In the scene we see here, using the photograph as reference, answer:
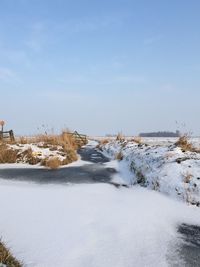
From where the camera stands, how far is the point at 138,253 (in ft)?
17.0

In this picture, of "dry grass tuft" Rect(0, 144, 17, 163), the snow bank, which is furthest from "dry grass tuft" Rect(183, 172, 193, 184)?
"dry grass tuft" Rect(0, 144, 17, 163)

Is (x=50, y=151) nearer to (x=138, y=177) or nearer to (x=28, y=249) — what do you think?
(x=138, y=177)

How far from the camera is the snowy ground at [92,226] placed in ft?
16.3

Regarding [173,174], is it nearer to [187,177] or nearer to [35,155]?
[187,177]

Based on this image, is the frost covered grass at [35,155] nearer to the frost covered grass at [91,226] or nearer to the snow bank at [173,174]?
the snow bank at [173,174]

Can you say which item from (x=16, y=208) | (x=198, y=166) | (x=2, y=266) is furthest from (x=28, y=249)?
(x=198, y=166)

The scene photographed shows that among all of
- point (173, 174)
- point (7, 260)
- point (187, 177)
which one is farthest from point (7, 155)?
point (7, 260)

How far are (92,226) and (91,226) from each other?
19 millimetres

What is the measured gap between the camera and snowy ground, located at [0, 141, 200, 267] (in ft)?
16.3

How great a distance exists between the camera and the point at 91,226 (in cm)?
636

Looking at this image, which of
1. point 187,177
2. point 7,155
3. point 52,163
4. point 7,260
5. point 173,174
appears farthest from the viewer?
point 7,155

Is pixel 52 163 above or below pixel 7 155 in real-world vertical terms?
below

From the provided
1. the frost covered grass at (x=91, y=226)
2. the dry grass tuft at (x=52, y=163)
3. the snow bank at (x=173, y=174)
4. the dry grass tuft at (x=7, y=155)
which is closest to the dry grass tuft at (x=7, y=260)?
the frost covered grass at (x=91, y=226)

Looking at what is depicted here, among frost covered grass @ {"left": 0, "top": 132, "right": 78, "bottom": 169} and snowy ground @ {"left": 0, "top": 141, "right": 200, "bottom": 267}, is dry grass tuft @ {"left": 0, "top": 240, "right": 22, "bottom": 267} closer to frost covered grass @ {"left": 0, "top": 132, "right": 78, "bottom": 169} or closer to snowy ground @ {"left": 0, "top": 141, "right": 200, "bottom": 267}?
snowy ground @ {"left": 0, "top": 141, "right": 200, "bottom": 267}
